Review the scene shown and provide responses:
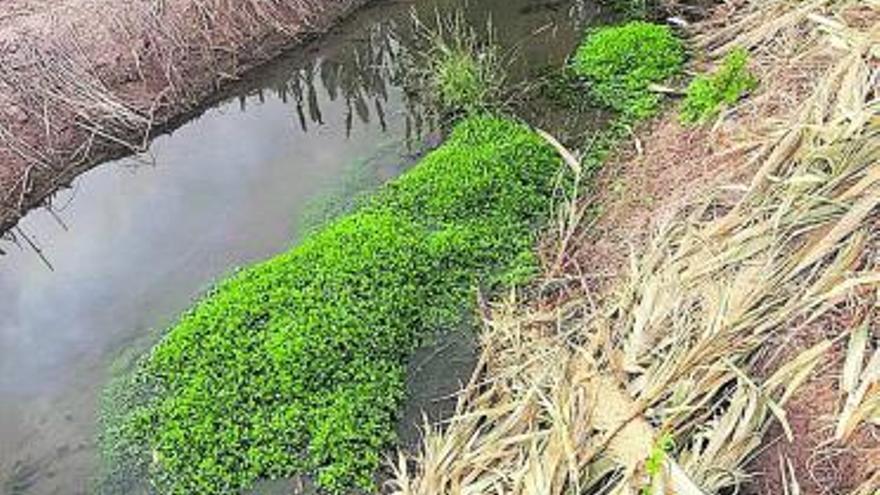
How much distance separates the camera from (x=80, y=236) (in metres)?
8.01

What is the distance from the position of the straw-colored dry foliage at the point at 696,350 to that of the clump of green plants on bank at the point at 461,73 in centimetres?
254

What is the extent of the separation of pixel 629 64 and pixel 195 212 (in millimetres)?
3657

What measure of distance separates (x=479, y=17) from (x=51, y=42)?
373cm

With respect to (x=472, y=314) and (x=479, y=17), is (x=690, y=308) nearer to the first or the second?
(x=472, y=314)

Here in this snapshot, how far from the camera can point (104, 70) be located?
8.72m

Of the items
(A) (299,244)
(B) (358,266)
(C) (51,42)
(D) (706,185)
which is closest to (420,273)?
(B) (358,266)

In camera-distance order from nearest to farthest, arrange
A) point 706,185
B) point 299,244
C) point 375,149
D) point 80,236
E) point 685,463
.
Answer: point 685,463 → point 706,185 → point 299,244 → point 80,236 → point 375,149

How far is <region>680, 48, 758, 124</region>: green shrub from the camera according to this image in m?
7.63

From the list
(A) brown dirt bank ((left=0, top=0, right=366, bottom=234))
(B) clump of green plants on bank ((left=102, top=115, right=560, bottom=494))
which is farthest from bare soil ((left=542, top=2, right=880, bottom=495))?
(A) brown dirt bank ((left=0, top=0, right=366, bottom=234))

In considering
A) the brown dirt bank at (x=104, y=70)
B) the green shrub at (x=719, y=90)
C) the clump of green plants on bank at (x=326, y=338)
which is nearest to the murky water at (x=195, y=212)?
the brown dirt bank at (x=104, y=70)

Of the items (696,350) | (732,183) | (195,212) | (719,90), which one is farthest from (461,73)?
(696,350)

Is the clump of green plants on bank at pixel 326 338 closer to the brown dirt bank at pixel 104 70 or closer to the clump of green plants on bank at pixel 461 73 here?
the clump of green plants on bank at pixel 461 73

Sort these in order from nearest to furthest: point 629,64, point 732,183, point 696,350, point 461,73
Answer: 1. point 696,350
2. point 732,183
3. point 461,73
4. point 629,64

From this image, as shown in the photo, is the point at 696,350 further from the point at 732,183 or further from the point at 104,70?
the point at 104,70
